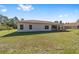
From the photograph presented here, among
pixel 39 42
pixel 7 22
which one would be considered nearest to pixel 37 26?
pixel 39 42

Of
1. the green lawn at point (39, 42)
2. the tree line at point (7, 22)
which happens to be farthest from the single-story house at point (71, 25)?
the tree line at point (7, 22)

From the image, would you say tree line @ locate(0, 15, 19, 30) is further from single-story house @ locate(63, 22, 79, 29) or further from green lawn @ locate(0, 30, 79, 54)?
single-story house @ locate(63, 22, 79, 29)

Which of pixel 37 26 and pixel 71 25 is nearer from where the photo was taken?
pixel 71 25

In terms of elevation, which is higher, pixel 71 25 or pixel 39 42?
pixel 71 25

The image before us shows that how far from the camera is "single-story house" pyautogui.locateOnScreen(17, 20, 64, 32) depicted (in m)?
7.37

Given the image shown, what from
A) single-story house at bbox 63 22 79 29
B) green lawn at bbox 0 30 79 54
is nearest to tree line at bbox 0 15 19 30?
green lawn at bbox 0 30 79 54

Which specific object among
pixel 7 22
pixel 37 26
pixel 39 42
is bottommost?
pixel 39 42

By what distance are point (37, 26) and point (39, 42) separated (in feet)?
1.60

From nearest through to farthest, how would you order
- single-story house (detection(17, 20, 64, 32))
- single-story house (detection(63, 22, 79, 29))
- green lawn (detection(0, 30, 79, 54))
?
green lawn (detection(0, 30, 79, 54))
single-story house (detection(63, 22, 79, 29))
single-story house (detection(17, 20, 64, 32))

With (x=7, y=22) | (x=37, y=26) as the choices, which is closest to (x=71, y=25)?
(x=37, y=26)

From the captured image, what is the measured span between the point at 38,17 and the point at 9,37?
0.94 m

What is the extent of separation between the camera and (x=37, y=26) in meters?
7.48

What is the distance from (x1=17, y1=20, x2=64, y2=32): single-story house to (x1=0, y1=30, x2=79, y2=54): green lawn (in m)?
0.18

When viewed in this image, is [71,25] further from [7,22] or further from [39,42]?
[7,22]
